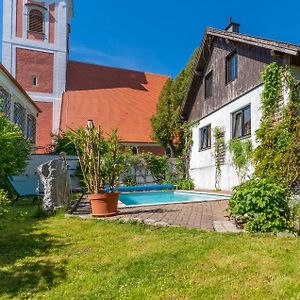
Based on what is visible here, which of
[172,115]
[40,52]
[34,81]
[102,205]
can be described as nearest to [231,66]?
[172,115]

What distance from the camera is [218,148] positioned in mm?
15375

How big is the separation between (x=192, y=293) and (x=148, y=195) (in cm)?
1135

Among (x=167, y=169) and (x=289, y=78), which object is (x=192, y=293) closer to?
(x=289, y=78)

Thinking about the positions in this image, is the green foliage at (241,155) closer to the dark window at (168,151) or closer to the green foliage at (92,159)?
the green foliage at (92,159)

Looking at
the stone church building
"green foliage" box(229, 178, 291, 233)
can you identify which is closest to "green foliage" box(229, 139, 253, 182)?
"green foliage" box(229, 178, 291, 233)

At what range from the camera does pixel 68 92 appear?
95.9 feet

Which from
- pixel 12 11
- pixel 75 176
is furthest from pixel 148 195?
pixel 12 11

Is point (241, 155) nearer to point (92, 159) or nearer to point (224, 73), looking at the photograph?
point (224, 73)

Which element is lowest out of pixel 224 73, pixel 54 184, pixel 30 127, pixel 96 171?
pixel 54 184

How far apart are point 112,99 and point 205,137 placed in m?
14.8

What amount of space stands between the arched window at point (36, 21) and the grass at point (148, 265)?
28.0 metres

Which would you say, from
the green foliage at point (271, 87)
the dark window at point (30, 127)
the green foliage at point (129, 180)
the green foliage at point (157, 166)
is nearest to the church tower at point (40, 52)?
the dark window at point (30, 127)

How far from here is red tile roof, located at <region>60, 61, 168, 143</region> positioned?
27000 mm

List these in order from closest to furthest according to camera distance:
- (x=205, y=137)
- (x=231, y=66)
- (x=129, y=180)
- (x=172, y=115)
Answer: (x=231, y=66) < (x=205, y=137) < (x=129, y=180) < (x=172, y=115)
